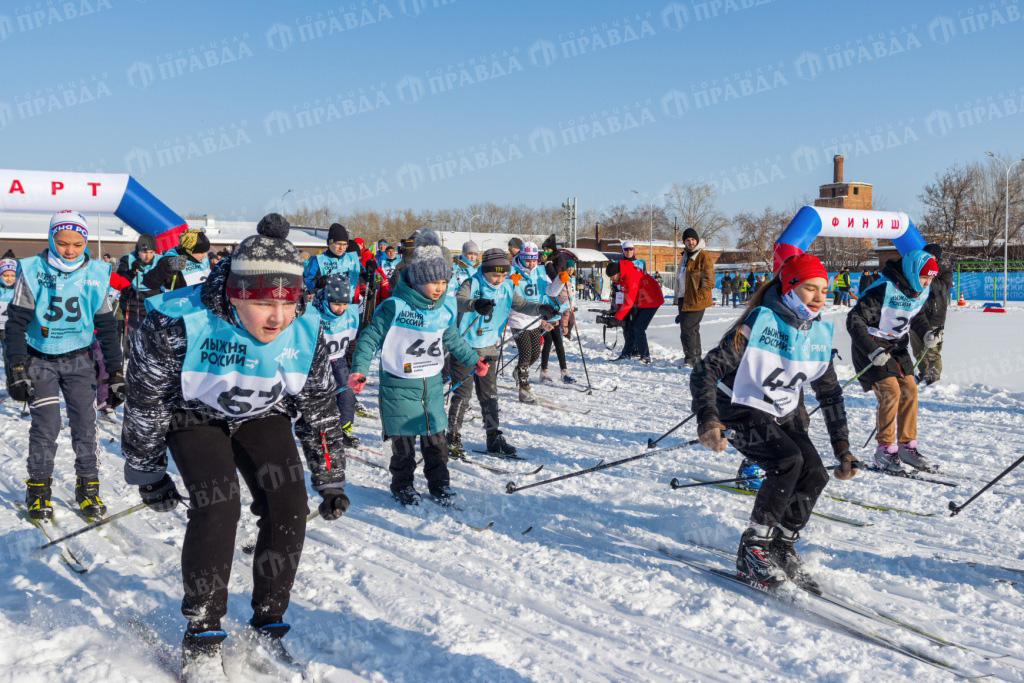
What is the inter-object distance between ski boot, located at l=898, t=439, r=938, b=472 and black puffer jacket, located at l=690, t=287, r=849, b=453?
2.48 metres

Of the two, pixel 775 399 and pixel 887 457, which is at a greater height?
pixel 775 399

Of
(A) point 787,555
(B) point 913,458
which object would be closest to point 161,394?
(A) point 787,555

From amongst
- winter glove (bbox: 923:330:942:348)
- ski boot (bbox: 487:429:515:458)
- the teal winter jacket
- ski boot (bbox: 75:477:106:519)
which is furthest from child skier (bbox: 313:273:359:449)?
winter glove (bbox: 923:330:942:348)

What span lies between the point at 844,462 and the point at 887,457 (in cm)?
248

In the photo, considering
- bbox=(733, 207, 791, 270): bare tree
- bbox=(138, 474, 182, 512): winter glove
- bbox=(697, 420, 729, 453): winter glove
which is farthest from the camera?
bbox=(733, 207, 791, 270): bare tree

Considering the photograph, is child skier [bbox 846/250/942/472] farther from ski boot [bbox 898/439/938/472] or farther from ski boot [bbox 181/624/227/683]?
ski boot [bbox 181/624/227/683]

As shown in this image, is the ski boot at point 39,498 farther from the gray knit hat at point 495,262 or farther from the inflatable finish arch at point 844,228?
the inflatable finish arch at point 844,228

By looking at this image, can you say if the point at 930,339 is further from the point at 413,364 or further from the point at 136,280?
the point at 136,280

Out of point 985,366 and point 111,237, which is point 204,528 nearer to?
point 985,366

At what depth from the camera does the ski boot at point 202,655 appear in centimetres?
273

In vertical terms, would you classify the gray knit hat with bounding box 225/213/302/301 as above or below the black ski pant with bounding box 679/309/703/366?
above

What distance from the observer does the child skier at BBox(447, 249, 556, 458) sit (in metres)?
6.56

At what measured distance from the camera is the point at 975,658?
3078 millimetres

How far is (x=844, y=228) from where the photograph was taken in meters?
9.78
